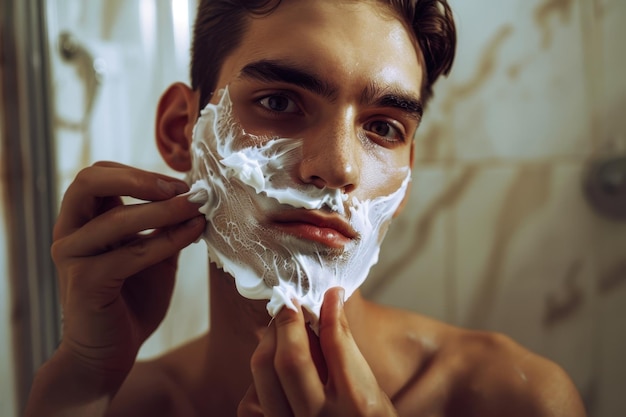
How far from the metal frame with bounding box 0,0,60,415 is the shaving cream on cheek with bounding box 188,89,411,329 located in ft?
1.01

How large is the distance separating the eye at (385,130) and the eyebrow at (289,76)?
6 centimetres

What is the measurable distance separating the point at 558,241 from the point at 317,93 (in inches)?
24.0

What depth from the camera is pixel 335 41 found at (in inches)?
19.7

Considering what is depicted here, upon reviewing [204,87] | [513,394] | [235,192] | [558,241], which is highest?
[204,87]

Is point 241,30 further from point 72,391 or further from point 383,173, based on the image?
point 72,391

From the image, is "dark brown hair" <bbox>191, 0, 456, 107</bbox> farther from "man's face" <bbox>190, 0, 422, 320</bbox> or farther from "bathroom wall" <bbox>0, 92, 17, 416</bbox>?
"bathroom wall" <bbox>0, 92, 17, 416</bbox>

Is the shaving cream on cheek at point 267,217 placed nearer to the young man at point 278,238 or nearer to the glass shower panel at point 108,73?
the young man at point 278,238

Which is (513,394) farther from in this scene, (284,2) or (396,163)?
(284,2)

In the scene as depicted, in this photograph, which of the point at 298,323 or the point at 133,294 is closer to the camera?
the point at 298,323

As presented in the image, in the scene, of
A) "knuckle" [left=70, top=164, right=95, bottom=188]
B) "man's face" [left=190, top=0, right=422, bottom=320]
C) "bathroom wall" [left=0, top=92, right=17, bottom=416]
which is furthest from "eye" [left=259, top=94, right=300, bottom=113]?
"bathroom wall" [left=0, top=92, right=17, bottom=416]

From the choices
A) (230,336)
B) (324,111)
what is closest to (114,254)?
(230,336)

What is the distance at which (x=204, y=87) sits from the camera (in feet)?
1.96

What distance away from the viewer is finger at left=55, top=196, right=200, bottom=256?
Result: 52 cm

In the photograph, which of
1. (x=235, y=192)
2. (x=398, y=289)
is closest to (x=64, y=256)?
(x=235, y=192)
